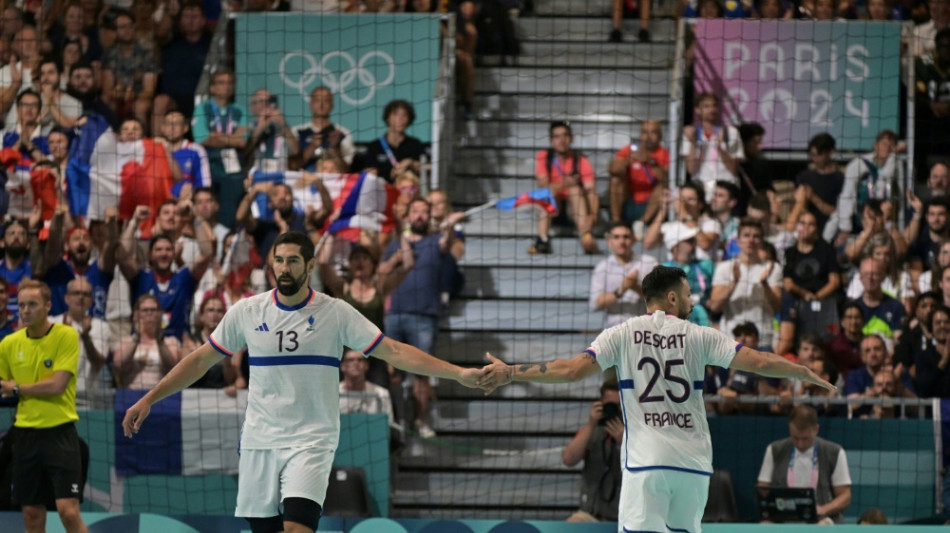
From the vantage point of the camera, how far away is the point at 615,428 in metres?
9.09

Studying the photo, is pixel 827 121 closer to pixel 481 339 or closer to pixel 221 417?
pixel 481 339

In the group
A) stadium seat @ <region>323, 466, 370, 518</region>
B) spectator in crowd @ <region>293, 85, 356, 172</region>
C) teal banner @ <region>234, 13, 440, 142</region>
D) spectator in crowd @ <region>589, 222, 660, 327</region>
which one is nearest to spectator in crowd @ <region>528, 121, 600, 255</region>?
→ spectator in crowd @ <region>589, 222, 660, 327</region>

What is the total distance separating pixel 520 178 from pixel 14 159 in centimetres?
472

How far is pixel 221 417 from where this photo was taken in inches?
384

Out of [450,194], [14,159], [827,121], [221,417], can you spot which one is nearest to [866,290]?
[827,121]

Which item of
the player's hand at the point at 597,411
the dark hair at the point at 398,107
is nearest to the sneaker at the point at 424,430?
the player's hand at the point at 597,411

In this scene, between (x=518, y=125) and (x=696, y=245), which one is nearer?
(x=696, y=245)

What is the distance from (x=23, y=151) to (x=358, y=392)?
169 inches

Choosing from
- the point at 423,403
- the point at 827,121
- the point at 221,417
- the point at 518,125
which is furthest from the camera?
the point at 518,125

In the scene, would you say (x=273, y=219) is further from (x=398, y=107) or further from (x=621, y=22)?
(x=621, y=22)

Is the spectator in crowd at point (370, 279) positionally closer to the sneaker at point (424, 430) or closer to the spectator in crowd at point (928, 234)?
the sneaker at point (424, 430)

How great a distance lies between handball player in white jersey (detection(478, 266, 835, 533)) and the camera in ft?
20.7

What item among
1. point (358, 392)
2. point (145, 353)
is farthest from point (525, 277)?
point (145, 353)

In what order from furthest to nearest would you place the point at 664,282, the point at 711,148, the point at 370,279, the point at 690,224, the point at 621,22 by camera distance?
the point at 621,22 → the point at 711,148 → the point at 690,224 → the point at 370,279 → the point at 664,282
